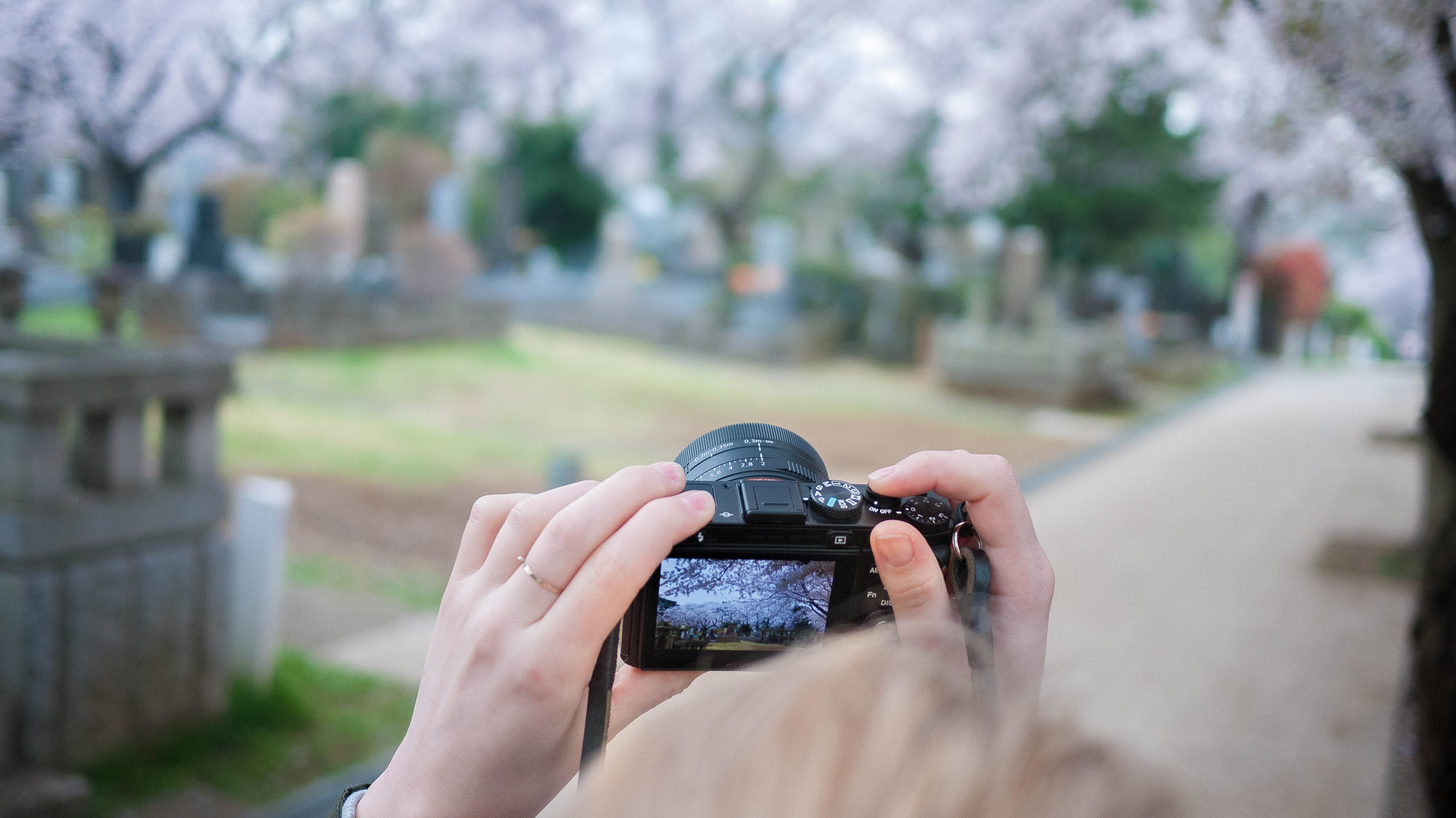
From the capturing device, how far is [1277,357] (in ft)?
53.9

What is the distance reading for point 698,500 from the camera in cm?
72

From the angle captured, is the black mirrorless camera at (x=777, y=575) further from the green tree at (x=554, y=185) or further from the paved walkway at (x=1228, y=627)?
the green tree at (x=554, y=185)

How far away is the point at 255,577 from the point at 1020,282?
37.6ft

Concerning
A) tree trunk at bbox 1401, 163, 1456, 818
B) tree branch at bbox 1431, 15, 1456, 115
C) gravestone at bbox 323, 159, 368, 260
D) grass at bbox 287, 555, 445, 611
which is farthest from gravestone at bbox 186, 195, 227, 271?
tree trunk at bbox 1401, 163, 1456, 818

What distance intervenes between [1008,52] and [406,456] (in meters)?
4.36

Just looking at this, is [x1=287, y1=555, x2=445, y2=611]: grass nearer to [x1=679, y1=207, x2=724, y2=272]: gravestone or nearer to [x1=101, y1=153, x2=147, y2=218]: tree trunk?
[x1=101, y1=153, x2=147, y2=218]: tree trunk

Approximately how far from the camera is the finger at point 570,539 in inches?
27.0

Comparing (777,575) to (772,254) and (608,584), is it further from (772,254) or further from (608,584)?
(772,254)

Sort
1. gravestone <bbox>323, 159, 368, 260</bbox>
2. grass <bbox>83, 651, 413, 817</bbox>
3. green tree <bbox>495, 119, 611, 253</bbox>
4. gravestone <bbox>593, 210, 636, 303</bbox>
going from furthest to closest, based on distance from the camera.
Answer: gravestone <bbox>593, 210, 636, 303</bbox>, green tree <bbox>495, 119, 611, 253</bbox>, gravestone <bbox>323, 159, 368, 260</bbox>, grass <bbox>83, 651, 413, 817</bbox>

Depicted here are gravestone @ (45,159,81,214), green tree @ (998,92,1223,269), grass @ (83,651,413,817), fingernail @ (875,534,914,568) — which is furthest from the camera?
green tree @ (998,92,1223,269)

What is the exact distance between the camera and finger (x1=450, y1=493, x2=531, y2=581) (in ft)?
2.55

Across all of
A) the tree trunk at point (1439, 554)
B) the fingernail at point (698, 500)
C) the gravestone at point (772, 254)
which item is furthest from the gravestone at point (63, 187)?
the gravestone at point (772, 254)

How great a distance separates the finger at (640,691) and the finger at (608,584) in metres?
0.21

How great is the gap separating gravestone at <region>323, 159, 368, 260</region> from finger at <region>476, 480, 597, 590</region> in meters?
4.43
